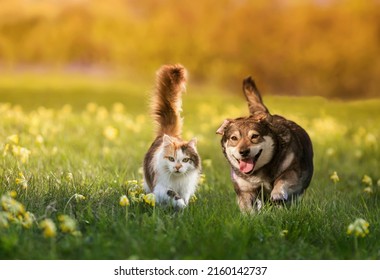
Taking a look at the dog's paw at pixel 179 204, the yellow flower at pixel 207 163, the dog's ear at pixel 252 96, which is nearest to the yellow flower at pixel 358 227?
the dog's paw at pixel 179 204

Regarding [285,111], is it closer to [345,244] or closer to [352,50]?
[352,50]

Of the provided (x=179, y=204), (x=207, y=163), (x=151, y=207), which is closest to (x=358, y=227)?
(x=179, y=204)

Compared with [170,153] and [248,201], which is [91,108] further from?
[248,201]

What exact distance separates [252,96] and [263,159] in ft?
2.86

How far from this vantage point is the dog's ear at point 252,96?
5.48 metres

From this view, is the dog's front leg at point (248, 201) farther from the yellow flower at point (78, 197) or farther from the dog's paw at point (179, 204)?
the yellow flower at point (78, 197)

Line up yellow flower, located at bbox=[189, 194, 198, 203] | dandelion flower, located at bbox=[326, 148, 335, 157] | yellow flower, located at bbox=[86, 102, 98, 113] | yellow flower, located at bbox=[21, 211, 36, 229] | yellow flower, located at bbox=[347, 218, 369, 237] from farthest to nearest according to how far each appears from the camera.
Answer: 1. yellow flower, located at bbox=[86, 102, 98, 113]
2. dandelion flower, located at bbox=[326, 148, 335, 157]
3. yellow flower, located at bbox=[189, 194, 198, 203]
4. yellow flower, located at bbox=[347, 218, 369, 237]
5. yellow flower, located at bbox=[21, 211, 36, 229]

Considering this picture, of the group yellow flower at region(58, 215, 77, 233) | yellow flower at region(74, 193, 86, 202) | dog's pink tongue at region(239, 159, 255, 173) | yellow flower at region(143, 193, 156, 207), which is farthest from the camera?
dog's pink tongue at region(239, 159, 255, 173)

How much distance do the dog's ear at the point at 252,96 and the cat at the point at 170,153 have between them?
0.58 metres

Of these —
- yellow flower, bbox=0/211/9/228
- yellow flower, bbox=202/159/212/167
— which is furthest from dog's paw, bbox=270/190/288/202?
yellow flower, bbox=0/211/9/228

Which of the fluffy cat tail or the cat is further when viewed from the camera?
the fluffy cat tail

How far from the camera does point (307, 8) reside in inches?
531

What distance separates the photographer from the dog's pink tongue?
4.74 m

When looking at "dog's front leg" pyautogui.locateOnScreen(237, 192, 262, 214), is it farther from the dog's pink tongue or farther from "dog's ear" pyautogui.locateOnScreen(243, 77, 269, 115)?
"dog's ear" pyautogui.locateOnScreen(243, 77, 269, 115)
